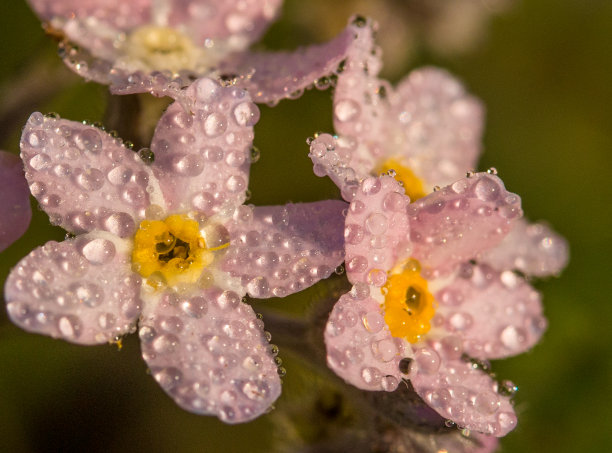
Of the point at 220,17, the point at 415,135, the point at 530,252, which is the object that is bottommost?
the point at 530,252

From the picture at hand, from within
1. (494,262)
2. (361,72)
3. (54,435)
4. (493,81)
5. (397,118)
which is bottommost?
(54,435)

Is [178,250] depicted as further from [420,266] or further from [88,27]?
[88,27]

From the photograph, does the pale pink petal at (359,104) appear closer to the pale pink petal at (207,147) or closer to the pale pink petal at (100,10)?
the pale pink petal at (207,147)

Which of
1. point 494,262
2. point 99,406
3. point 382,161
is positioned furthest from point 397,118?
point 99,406

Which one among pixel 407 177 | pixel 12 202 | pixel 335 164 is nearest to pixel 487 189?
pixel 335 164

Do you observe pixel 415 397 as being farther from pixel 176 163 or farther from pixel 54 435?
pixel 54 435

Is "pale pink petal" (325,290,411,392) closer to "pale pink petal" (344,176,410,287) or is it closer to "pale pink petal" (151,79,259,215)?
"pale pink petal" (344,176,410,287)

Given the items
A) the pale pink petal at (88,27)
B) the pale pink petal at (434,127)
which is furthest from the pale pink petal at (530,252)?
the pale pink petal at (88,27)
